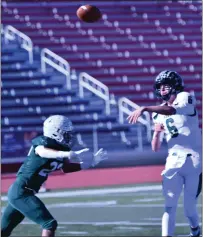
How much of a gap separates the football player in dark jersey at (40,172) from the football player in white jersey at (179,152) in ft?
2.51

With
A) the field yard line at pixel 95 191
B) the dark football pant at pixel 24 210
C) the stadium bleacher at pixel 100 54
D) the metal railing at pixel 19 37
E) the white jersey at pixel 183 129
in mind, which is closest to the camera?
the dark football pant at pixel 24 210

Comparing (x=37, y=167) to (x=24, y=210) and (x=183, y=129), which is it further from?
(x=183, y=129)

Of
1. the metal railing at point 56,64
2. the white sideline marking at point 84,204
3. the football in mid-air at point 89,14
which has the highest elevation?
the football in mid-air at point 89,14

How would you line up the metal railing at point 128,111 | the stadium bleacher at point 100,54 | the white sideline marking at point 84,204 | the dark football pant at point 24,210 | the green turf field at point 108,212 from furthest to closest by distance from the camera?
1. the stadium bleacher at point 100,54
2. the metal railing at point 128,111
3. the white sideline marking at point 84,204
4. the green turf field at point 108,212
5. the dark football pant at point 24,210

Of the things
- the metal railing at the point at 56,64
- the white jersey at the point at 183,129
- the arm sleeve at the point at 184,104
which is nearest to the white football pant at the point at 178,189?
the white jersey at the point at 183,129

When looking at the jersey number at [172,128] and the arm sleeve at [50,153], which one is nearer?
the arm sleeve at [50,153]

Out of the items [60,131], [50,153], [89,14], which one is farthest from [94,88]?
[50,153]

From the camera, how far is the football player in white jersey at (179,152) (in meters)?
5.84

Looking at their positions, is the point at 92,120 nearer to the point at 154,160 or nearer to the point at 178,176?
the point at 154,160

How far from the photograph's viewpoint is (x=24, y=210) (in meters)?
5.36

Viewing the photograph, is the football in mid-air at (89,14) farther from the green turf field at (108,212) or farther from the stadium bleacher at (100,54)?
the stadium bleacher at (100,54)

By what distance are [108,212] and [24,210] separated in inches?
138

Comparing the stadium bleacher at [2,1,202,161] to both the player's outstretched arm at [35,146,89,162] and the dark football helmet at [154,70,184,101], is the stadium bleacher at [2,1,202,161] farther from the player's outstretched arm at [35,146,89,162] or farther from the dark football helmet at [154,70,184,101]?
the player's outstretched arm at [35,146,89,162]

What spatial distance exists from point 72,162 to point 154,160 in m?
9.43
